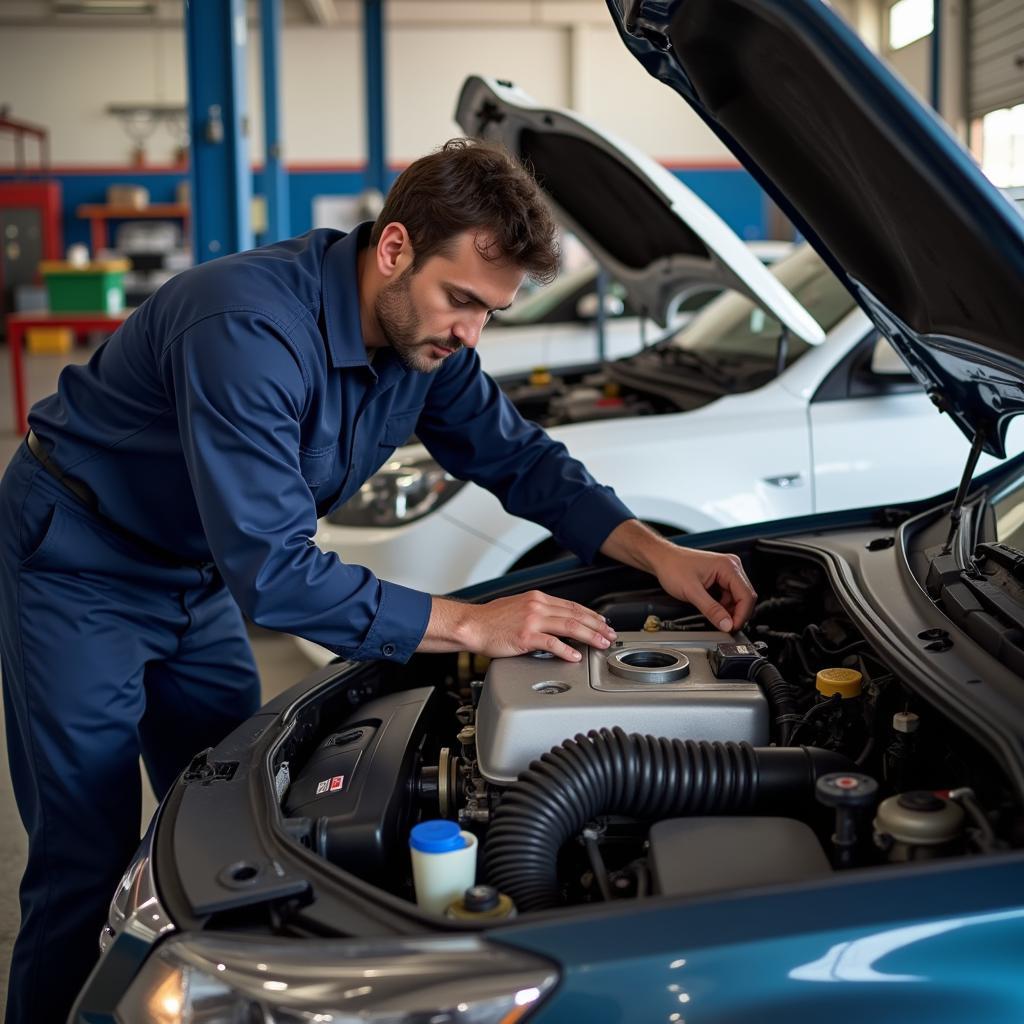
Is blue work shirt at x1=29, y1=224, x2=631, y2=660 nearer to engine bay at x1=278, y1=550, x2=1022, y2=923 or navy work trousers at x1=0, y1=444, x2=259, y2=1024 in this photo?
navy work trousers at x1=0, y1=444, x2=259, y2=1024

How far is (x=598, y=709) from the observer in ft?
4.89

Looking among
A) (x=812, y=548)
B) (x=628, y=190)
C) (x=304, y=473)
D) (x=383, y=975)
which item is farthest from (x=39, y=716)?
(x=628, y=190)

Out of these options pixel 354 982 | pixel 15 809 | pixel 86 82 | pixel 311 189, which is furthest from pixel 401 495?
pixel 86 82

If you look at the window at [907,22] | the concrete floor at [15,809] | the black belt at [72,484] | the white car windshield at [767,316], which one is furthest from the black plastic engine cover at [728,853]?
the window at [907,22]

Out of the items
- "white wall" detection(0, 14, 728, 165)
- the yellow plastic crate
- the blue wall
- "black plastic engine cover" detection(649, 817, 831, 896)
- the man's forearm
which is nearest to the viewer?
"black plastic engine cover" detection(649, 817, 831, 896)

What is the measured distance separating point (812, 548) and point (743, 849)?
34.4 inches

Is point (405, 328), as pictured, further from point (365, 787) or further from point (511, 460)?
point (365, 787)

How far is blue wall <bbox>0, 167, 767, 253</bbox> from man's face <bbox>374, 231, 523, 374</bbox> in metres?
16.7

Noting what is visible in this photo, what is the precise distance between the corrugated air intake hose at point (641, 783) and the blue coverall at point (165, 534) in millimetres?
385

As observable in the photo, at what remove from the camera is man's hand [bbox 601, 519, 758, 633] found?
1905mm

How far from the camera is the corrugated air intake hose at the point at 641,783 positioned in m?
1.31

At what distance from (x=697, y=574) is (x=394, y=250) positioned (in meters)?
0.72

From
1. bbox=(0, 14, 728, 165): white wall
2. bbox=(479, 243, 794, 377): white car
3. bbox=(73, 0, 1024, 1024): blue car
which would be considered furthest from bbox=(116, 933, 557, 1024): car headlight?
bbox=(0, 14, 728, 165): white wall

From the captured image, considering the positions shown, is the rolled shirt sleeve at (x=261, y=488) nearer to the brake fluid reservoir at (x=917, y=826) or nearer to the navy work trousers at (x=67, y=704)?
the navy work trousers at (x=67, y=704)
